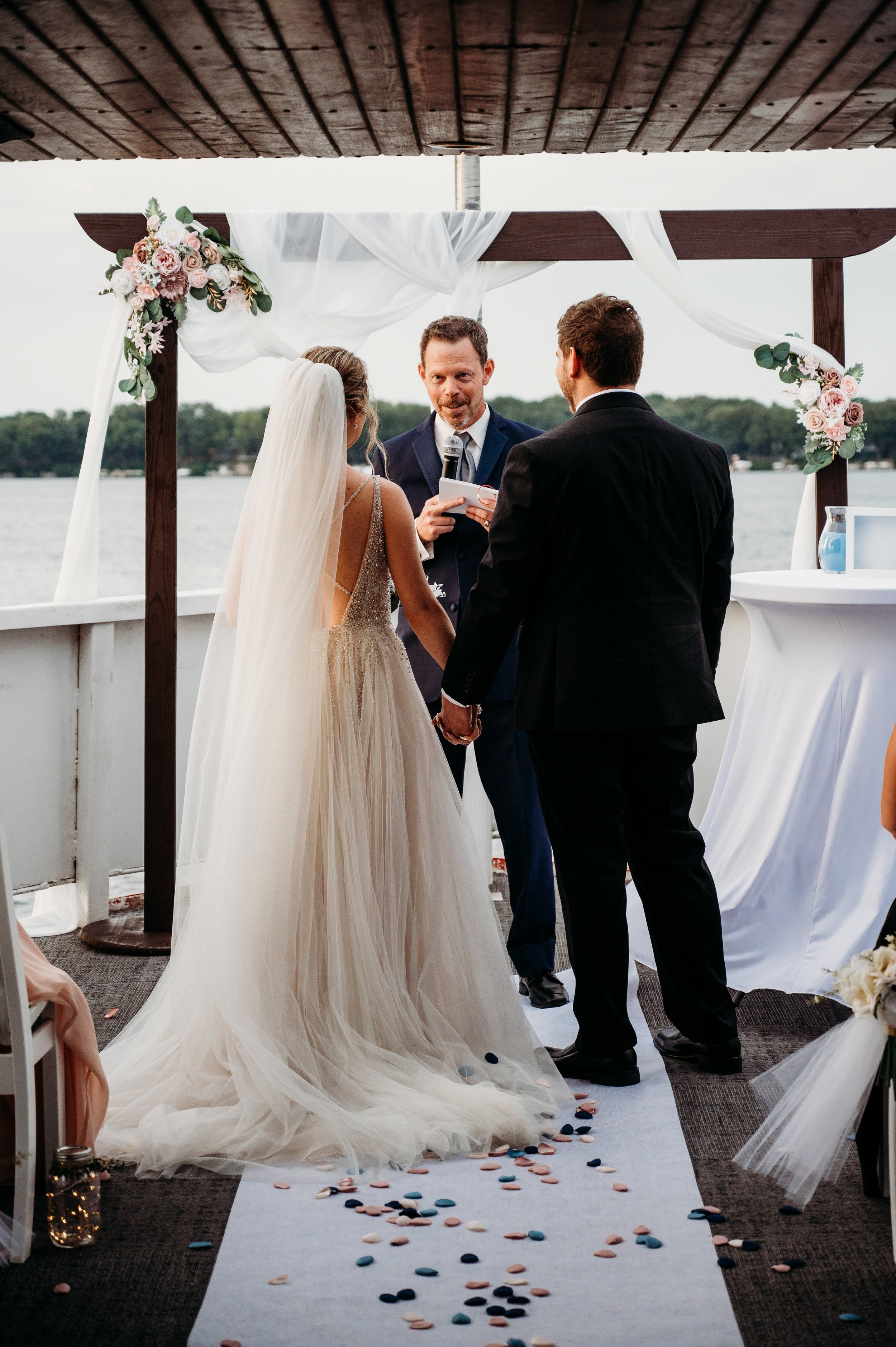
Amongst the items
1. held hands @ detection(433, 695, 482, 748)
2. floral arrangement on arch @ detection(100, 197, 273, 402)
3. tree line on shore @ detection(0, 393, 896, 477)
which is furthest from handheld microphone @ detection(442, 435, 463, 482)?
tree line on shore @ detection(0, 393, 896, 477)

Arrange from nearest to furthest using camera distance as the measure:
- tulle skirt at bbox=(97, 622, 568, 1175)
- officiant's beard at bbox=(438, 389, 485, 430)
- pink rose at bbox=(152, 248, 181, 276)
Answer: tulle skirt at bbox=(97, 622, 568, 1175), officiant's beard at bbox=(438, 389, 485, 430), pink rose at bbox=(152, 248, 181, 276)

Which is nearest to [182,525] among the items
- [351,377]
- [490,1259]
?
[351,377]

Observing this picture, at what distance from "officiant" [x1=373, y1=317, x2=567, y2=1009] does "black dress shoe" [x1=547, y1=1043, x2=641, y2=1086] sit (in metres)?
0.50

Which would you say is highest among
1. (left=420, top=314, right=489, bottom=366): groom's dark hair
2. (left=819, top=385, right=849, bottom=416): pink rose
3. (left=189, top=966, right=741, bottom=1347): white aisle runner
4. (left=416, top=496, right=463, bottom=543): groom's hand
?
(left=420, top=314, right=489, bottom=366): groom's dark hair

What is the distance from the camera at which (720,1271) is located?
2072 mm

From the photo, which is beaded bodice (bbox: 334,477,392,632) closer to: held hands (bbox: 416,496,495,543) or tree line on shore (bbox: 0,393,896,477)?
held hands (bbox: 416,496,495,543)

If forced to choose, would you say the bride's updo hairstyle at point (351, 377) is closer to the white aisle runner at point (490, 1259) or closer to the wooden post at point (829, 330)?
the white aisle runner at point (490, 1259)

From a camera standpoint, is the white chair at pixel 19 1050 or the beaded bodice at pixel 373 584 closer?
the white chair at pixel 19 1050

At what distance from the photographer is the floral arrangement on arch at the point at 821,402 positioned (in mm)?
4211

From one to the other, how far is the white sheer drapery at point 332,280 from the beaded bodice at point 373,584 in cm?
145

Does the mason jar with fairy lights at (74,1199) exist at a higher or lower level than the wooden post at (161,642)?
lower

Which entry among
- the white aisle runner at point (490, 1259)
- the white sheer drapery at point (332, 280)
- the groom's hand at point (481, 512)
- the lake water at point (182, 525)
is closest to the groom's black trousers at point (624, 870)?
the white aisle runner at point (490, 1259)

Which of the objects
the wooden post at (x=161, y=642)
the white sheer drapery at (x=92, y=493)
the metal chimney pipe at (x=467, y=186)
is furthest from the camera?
the metal chimney pipe at (x=467, y=186)

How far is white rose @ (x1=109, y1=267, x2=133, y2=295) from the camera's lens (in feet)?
13.0
